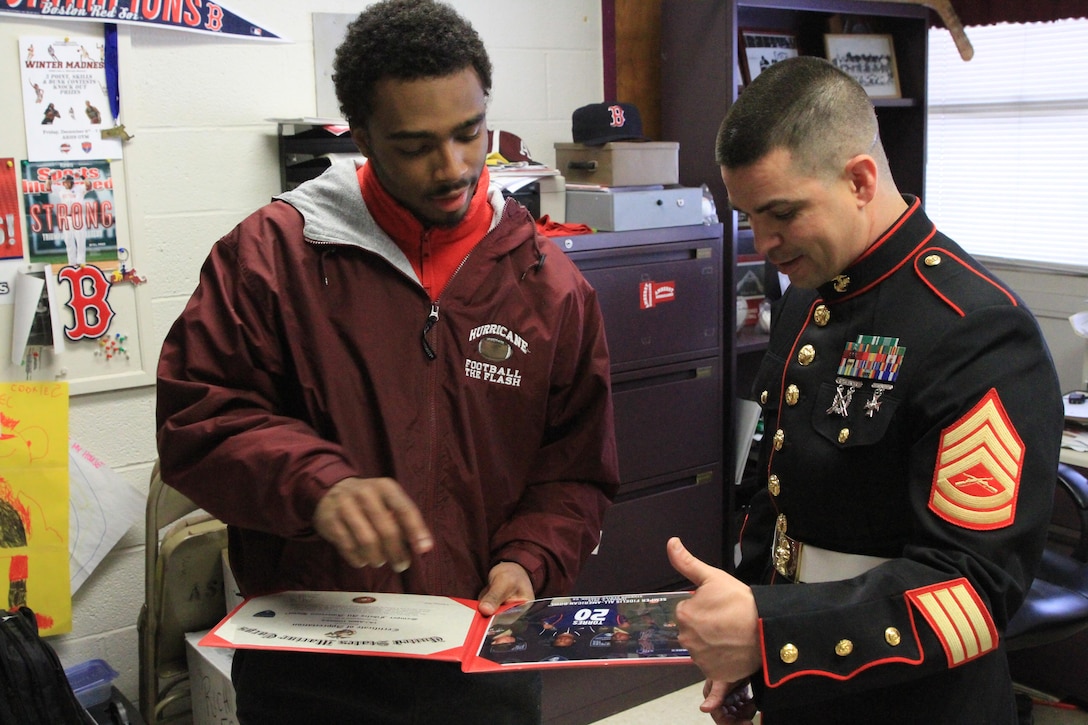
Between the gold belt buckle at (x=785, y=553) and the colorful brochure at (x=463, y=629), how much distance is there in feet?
0.58

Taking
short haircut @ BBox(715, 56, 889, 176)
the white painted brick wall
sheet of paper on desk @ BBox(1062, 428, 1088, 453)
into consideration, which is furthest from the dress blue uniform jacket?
the white painted brick wall

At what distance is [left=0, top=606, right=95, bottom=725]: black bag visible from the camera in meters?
2.03

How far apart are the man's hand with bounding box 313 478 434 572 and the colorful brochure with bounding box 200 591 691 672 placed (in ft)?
0.33

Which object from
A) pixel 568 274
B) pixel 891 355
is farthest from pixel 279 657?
pixel 891 355

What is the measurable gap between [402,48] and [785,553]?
83 centimetres

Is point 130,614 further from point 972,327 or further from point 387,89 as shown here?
point 972,327

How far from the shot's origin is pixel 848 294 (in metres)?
1.34

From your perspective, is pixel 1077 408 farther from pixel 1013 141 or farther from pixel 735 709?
pixel 735 709

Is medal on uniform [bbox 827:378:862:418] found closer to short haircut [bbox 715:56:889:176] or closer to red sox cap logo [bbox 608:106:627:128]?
short haircut [bbox 715:56:889:176]

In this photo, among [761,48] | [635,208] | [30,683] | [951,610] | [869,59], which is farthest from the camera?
[869,59]

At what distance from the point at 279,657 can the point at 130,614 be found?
1.54m

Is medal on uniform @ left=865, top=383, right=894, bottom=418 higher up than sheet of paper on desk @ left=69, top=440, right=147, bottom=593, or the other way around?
medal on uniform @ left=865, top=383, right=894, bottom=418

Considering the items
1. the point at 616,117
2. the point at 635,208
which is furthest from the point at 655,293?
A: the point at 616,117

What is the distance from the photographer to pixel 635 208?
2.79 metres
